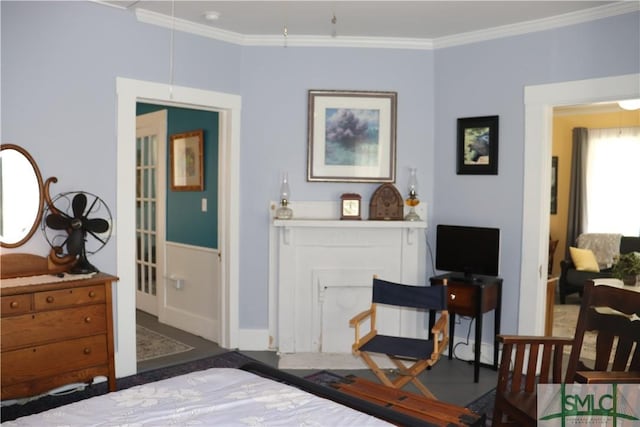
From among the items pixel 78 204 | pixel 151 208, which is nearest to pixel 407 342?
pixel 78 204

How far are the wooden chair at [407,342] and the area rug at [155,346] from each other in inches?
73.6

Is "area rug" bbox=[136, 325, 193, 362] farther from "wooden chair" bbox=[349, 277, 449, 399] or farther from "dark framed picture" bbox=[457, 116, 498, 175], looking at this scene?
→ "dark framed picture" bbox=[457, 116, 498, 175]

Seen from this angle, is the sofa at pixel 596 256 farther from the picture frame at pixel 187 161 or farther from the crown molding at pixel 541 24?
the picture frame at pixel 187 161

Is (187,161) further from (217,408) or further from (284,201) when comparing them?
(217,408)

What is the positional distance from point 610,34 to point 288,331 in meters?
3.31

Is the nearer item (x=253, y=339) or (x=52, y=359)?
(x=52, y=359)

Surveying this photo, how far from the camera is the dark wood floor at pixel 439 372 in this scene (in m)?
3.91

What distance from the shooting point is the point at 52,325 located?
3314mm

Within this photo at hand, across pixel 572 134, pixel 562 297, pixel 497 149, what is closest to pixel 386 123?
pixel 497 149

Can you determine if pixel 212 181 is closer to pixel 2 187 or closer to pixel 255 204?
pixel 255 204

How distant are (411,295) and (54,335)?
7.43ft

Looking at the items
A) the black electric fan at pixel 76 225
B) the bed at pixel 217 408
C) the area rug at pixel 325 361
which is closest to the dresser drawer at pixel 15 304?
the black electric fan at pixel 76 225

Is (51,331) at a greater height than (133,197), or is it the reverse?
(133,197)

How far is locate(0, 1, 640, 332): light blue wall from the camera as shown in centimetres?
366
